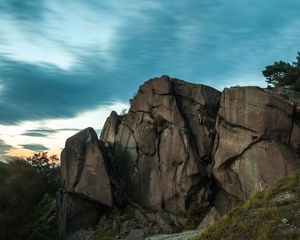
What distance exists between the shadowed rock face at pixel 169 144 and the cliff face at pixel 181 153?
10cm

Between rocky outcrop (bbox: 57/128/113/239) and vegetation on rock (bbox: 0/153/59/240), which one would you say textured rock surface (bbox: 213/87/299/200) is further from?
vegetation on rock (bbox: 0/153/59/240)

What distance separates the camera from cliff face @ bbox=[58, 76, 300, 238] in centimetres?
4247

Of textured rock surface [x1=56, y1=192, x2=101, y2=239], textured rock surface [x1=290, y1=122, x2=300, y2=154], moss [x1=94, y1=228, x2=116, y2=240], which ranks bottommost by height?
moss [x1=94, y1=228, x2=116, y2=240]

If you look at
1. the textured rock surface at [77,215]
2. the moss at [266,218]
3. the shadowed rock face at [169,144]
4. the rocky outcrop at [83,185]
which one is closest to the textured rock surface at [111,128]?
the shadowed rock face at [169,144]

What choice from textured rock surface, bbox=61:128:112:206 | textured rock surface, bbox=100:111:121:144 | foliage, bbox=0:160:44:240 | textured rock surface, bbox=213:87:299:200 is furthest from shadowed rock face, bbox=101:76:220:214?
foliage, bbox=0:160:44:240

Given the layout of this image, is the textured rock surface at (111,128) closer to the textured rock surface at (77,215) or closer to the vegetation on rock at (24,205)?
the textured rock surface at (77,215)

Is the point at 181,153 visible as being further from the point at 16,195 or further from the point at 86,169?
the point at 16,195

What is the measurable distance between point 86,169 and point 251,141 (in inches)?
711

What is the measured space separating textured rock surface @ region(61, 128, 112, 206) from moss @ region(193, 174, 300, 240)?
34.5 metres

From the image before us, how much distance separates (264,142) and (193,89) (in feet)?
35.6

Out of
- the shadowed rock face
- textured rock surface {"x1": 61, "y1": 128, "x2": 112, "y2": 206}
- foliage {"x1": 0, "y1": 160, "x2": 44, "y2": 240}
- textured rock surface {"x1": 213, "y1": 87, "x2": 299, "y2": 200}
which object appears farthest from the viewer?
textured rock surface {"x1": 61, "y1": 128, "x2": 112, "y2": 206}

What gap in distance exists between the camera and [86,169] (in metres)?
A: 52.3

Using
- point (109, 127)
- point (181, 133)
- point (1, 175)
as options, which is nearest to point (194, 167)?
point (181, 133)

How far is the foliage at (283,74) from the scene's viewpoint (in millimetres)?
57406
